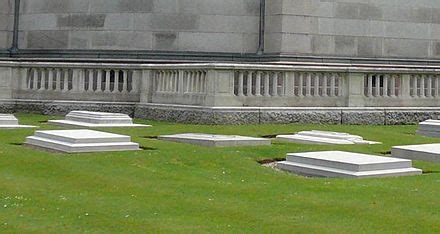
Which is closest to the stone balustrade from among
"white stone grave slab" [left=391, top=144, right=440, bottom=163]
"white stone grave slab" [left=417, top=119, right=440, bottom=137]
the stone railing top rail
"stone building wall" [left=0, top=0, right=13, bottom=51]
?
the stone railing top rail

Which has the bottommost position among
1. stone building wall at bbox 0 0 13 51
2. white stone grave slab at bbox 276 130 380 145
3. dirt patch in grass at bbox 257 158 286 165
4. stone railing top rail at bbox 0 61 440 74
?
dirt patch in grass at bbox 257 158 286 165

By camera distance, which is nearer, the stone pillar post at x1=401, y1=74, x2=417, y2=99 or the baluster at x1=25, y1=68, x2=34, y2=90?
the stone pillar post at x1=401, y1=74, x2=417, y2=99

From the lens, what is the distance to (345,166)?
12789mm

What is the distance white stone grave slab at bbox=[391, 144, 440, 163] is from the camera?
48.7ft

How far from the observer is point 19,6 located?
3142 centimetres

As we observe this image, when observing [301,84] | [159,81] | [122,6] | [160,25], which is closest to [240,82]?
[301,84]

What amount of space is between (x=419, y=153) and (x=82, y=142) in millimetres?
7189

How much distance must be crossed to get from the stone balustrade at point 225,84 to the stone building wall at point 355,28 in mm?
Result: 4946

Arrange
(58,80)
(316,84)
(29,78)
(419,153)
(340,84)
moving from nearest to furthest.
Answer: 1. (419,153)
2. (316,84)
3. (340,84)
4. (58,80)
5. (29,78)

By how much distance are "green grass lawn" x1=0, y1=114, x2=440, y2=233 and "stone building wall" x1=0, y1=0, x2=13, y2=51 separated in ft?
57.2

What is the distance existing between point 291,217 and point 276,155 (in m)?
6.19

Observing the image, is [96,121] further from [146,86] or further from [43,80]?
[43,80]

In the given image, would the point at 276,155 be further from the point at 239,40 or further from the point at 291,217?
the point at 239,40

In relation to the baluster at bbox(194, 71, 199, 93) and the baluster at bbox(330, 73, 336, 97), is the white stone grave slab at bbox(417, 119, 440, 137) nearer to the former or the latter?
the baluster at bbox(330, 73, 336, 97)
